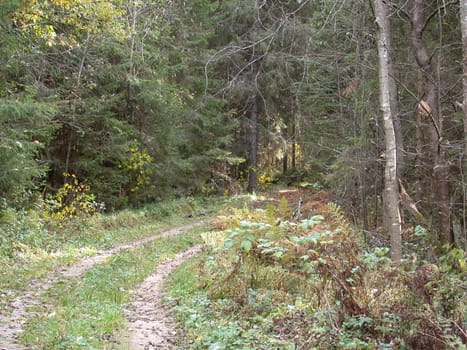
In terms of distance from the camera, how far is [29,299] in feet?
26.8

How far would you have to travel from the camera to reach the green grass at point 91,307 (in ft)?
19.6

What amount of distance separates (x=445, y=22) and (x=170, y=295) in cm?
861

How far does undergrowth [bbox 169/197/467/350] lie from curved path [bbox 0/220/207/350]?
2.29m

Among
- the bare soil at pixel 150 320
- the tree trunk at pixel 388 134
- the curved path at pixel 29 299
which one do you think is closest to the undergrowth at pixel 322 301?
the bare soil at pixel 150 320

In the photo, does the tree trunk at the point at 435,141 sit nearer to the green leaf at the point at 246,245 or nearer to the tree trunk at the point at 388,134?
the tree trunk at the point at 388,134

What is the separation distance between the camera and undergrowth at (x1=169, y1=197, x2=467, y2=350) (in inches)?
200

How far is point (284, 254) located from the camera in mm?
7773

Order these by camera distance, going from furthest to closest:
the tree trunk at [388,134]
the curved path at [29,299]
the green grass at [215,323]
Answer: the tree trunk at [388,134] < the curved path at [29,299] < the green grass at [215,323]

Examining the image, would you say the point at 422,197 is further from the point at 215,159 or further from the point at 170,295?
the point at 215,159

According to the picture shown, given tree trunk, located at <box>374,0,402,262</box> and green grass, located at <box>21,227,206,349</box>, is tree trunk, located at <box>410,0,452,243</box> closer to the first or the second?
tree trunk, located at <box>374,0,402,262</box>

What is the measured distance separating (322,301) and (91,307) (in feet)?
12.8

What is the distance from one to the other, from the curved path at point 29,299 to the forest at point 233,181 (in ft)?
0.22

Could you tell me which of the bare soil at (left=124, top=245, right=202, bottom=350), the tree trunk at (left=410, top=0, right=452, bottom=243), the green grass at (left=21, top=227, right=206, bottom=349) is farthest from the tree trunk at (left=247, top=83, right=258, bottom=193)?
the tree trunk at (left=410, top=0, right=452, bottom=243)

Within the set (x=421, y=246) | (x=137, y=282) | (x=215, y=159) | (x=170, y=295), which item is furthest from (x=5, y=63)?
(x=215, y=159)
